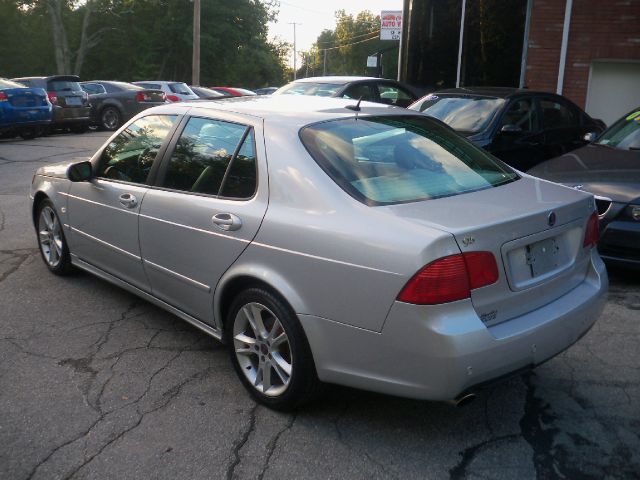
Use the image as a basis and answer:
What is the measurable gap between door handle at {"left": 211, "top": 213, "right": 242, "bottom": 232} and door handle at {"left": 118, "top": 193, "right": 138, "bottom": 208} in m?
0.89

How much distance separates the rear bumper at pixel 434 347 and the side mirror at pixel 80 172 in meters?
2.38

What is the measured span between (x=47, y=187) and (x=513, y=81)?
11.6 meters

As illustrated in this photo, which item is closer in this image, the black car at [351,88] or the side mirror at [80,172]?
the side mirror at [80,172]

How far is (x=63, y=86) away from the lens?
685 inches

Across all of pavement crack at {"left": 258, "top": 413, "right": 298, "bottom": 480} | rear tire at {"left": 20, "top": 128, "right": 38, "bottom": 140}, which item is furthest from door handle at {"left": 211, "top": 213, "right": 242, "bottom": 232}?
rear tire at {"left": 20, "top": 128, "right": 38, "bottom": 140}

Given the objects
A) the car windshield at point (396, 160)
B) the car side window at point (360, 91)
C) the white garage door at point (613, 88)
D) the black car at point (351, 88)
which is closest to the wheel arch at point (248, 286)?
the car windshield at point (396, 160)

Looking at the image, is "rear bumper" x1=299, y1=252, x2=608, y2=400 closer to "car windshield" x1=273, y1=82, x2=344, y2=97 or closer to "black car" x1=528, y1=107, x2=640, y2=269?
"black car" x1=528, y1=107, x2=640, y2=269

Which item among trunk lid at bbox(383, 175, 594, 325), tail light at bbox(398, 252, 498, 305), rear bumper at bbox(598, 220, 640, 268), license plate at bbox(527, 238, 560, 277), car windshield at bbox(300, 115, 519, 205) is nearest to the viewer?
tail light at bbox(398, 252, 498, 305)

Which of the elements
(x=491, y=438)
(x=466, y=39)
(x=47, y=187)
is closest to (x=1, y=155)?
(x=47, y=187)

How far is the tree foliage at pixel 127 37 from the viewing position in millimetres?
42281

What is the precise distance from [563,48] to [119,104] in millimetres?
12382

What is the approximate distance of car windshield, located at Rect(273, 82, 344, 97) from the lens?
9.80 metres

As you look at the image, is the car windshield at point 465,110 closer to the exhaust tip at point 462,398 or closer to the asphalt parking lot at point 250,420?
the asphalt parking lot at point 250,420

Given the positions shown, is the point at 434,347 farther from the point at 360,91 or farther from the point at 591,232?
the point at 360,91
